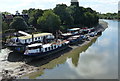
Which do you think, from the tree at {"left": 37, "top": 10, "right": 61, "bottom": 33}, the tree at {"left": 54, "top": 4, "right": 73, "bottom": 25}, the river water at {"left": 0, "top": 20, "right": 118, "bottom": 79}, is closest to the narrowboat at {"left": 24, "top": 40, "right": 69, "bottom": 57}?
the river water at {"left": 0, "top": 20, "right": 118, "bottom": 79}

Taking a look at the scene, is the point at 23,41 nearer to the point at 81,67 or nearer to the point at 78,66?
the point at 78,66

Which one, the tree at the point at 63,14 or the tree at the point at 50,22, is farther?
the tree at the point at 63,14

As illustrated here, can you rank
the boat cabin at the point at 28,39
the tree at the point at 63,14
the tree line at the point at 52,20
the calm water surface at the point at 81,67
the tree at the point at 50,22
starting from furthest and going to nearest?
the tree at the point at 63,14, the tree line at the point at 52,20, the tree at the point at 50,22, the boat cabin at the point at 28,39, the calm water surface at the point at 81,67

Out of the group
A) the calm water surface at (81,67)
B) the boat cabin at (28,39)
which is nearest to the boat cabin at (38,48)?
the calm water surface at (81,67)

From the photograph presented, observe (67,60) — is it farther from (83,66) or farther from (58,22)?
(58,22)

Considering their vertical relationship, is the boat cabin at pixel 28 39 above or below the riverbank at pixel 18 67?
above

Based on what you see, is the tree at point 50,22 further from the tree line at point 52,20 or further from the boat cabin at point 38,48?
the boat cabin at point 38,48

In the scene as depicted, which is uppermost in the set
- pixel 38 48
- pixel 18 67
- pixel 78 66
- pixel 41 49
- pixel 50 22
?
pixel 50 22

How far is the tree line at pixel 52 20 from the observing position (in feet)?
225

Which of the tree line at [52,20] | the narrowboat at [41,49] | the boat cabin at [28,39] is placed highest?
the tree line at [52,20]

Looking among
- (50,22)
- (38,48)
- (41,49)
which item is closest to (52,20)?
(50,22)

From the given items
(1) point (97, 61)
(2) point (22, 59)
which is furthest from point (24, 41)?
(1) point (97, 61)

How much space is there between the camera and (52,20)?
68.6 m

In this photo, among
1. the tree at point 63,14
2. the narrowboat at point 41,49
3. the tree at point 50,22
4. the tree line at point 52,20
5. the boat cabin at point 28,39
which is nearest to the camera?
the narrowboat at point 41,49
